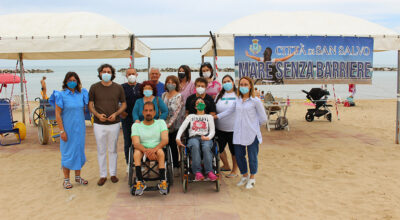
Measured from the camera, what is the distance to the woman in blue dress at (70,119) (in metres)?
4.01

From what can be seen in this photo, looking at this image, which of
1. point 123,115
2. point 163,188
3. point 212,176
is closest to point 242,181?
point 212,176

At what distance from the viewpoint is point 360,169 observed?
502 centimetres

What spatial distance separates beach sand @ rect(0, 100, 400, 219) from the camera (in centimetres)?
348

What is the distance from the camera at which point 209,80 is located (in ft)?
14.9

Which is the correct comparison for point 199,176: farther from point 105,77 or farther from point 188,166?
point 105,77

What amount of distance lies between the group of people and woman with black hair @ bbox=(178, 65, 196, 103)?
21mm

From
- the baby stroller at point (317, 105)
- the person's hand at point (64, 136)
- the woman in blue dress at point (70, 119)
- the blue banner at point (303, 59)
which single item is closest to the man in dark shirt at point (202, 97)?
the woman in blue dress at point (70, 119)

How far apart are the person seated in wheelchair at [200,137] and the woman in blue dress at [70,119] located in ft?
4.40

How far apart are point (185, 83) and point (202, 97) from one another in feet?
1.60

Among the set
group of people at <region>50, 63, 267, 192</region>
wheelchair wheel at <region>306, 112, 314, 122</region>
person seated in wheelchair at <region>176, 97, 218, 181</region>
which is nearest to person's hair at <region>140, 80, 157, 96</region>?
group of people at <region>50, 63, 267, 192</region>

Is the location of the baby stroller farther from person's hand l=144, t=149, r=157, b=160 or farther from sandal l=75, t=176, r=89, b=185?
sandal l=75, t=176, r=89, b=185

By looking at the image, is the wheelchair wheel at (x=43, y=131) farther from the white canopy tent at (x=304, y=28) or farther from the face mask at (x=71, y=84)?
the white canopy tent at (x=304, y=28)

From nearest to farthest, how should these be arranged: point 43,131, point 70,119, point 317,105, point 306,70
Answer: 1. point 70,119
2. point 306,70
3. point 43,131
4. point 317,105

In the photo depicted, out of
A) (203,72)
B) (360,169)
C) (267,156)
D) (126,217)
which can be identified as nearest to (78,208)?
(126,217)
